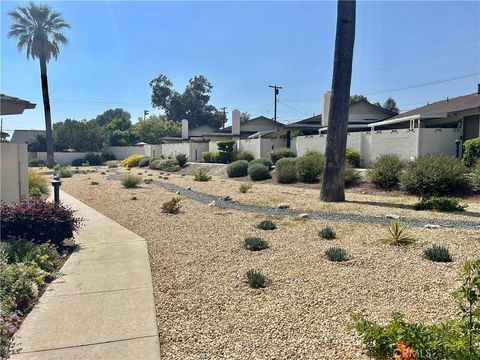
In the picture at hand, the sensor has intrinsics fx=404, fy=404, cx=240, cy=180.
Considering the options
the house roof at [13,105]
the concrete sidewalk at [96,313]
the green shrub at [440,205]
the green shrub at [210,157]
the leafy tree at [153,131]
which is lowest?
the concrete sidewalk at [96,313]

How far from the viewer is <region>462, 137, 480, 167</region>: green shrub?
1778 centimetres

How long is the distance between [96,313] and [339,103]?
1148 cm

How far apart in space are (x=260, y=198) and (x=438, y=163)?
253 inches

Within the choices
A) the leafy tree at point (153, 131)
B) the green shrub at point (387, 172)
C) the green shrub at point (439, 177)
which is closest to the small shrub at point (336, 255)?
the green shrub at point (439, 177)

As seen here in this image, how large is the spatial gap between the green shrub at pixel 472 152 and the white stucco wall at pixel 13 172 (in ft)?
57.0

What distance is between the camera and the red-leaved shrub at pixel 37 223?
23.3 feet

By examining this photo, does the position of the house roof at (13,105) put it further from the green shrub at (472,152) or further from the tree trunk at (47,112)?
the tree trunk at (47,112)

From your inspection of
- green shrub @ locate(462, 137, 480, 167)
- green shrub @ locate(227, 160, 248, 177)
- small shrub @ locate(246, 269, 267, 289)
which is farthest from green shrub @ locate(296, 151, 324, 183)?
small shrub @ locate(246, 269, 267, 289)

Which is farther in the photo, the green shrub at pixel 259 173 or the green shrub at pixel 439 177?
the green shrub at pixel 259 173

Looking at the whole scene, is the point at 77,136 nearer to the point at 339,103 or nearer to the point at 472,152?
the point at 339,103

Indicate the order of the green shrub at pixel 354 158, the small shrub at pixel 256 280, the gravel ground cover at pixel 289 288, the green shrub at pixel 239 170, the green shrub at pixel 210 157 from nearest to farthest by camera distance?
the gravel ground cover at pixel 289 288 → the small shrub at pixel 256 280 → the green shrub at pixel 354 158 → the green shrub at pixel 239 170 → the green shrub at pixel 210 157

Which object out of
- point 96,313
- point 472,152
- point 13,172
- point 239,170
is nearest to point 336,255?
point 96,313

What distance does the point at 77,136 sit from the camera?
197 feet

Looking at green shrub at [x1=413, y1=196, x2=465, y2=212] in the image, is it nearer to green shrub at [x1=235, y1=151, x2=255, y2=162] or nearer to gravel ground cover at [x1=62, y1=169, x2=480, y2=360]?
gravel ground cover at [x1=62, y1=169, x2=480, y2=360]
